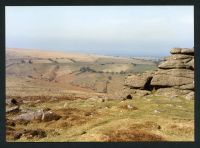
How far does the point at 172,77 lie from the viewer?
44.9 metres

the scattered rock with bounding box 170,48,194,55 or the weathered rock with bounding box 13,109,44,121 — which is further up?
the scattered rock with bounding box 170,48,194,55

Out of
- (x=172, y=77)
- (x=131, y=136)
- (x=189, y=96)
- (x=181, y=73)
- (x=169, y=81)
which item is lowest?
(x=131, y=136)

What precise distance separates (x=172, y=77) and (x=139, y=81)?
152 inches

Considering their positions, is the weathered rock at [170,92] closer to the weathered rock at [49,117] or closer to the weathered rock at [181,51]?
the weathered rock at [181,51]

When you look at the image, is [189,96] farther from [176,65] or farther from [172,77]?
[176,65]

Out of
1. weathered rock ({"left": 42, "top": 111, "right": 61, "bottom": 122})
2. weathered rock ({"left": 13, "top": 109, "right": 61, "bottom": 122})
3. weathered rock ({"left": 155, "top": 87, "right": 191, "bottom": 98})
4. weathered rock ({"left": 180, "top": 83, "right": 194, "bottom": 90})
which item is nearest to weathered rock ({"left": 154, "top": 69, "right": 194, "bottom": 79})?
weathered rock ({"left": 180, "top": 83, "right": 194, "bottom": 90})

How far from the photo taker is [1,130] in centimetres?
1469

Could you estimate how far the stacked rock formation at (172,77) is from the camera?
43500 mm

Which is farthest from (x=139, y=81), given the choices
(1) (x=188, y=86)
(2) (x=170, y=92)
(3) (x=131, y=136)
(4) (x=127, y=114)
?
(3) (x=131, y=136)

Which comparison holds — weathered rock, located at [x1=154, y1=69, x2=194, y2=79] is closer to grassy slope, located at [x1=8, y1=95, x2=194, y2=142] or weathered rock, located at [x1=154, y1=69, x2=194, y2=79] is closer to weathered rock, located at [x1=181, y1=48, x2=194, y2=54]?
weathered rock, located at [x1=181, y1=48, x2=194, y2=54]

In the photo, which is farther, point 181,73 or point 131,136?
point 181,73

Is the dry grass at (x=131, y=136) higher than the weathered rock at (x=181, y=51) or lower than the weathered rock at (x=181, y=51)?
lower

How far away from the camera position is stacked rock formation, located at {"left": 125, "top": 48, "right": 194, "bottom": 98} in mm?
43500

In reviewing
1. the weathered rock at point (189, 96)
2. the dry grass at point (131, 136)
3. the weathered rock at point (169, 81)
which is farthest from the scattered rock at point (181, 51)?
the dry grass at point (131, 136)
